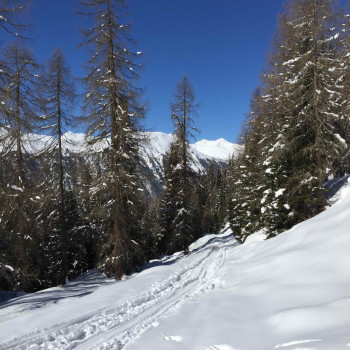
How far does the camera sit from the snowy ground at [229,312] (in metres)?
4.29

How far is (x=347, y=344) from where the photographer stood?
3.11 metres

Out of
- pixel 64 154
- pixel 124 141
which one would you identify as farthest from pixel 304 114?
pixel 64 154

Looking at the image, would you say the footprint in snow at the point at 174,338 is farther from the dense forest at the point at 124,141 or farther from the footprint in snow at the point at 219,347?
the dense forest at the point at 124,141

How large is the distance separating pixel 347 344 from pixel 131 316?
4903 millimetres

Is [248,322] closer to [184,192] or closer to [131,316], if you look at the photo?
[131,316]

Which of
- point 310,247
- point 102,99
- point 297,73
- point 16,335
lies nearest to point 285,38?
point 297,73

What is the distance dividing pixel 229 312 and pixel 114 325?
8.81 ft

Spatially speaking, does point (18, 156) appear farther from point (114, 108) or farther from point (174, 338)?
point (174, 338)

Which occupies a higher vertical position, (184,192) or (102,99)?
(102,99)

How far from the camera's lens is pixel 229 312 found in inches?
229

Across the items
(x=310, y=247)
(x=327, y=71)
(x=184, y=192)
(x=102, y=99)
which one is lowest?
(x=310, y=247)

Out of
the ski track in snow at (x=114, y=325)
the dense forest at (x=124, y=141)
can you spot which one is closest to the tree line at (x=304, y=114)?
the dense forest at (x=124, y=141)

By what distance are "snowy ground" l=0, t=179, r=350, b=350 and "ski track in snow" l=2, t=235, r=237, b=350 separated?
0.02 metres

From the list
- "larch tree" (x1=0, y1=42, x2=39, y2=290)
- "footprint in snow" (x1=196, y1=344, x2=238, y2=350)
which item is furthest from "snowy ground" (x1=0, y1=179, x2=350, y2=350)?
"larch tree" (x1=0, y1=42, x2=39, y2=290)
